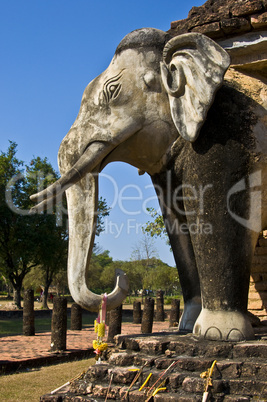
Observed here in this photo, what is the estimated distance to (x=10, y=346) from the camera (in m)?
9.75

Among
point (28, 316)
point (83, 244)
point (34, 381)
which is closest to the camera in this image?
point (83, 244)

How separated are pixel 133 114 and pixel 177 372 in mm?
1905

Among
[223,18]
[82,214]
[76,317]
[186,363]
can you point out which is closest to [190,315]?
[186,363]

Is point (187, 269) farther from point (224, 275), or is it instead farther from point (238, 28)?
point (238, 28)

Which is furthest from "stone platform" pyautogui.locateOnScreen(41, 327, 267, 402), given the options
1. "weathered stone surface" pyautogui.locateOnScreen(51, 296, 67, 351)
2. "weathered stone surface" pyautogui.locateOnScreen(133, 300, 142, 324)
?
"weathered stone surface" pyautogui.locateOnScreen(133, 300, 142, 324)

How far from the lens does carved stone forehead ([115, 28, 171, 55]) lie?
363cm

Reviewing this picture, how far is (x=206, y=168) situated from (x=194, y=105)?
0.47m

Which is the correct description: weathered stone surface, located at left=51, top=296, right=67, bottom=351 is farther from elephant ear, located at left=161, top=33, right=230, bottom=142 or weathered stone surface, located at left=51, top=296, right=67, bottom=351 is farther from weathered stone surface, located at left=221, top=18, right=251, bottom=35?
elephant ear, located at left=161, top=33, right=230, bottom=142

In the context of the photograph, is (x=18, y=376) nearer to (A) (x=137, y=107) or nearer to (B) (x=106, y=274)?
(A) (x=137, y=107)

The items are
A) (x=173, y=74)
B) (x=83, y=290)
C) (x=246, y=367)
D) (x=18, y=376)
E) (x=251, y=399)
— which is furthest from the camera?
(x=18, y=376)

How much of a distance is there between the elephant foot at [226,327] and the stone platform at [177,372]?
0.09 meters

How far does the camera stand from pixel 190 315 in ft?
12.7

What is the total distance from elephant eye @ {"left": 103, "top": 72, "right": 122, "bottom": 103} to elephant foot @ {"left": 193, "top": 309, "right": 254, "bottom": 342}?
71.0 inches

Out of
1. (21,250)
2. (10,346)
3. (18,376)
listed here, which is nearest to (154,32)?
(18,376)
